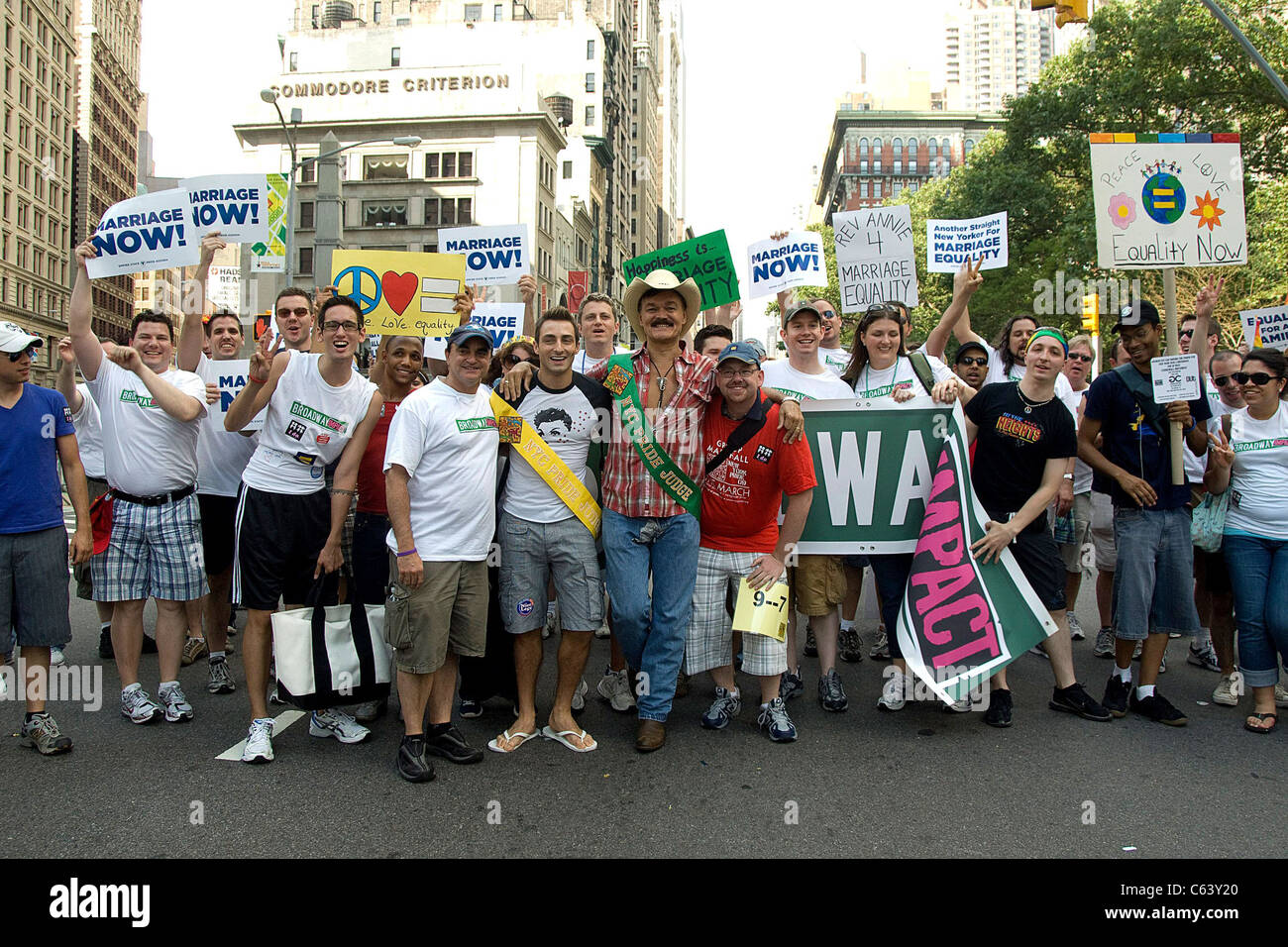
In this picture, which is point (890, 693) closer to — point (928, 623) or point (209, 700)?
point (928, 623)

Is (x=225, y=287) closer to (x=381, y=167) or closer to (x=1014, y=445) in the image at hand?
(x=1014, y=445)

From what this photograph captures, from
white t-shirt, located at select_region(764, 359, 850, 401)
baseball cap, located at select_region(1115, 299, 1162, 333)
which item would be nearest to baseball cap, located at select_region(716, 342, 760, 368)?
white t-shirt, located at select_region(764, 359, 850, 401)

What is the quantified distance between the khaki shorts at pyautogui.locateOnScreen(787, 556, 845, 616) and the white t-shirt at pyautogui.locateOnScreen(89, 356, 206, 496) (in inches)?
140

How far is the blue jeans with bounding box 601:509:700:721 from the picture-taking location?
4.84 m

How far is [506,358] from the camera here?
6.46 m

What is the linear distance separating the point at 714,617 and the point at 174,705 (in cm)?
295

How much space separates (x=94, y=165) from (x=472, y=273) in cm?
9943

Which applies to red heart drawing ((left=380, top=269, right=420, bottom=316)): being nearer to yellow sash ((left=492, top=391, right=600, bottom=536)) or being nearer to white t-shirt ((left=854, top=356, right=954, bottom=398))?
yellow sash ((left=492, top=391, right=600, bottom=536))

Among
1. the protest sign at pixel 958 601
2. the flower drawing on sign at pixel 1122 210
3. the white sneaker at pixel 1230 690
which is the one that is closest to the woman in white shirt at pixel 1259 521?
the white sneaker at pixel 1230 690

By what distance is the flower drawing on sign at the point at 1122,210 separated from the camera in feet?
19.5

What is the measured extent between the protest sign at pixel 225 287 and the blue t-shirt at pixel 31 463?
7564 millimetres

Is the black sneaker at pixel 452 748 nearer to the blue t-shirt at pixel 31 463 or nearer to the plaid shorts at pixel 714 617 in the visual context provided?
the plaid shorts at pixel 714 617
